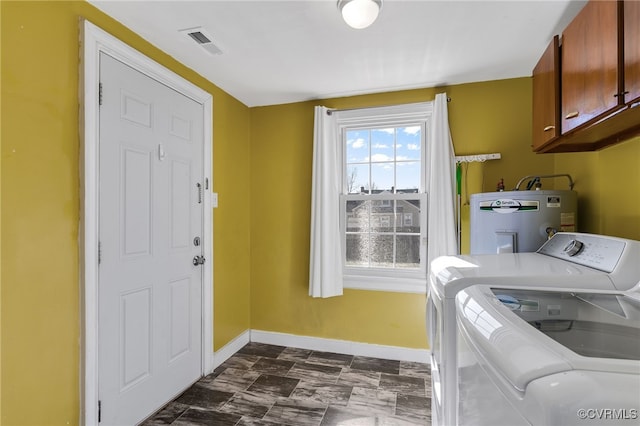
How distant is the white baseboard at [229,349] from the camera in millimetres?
2632

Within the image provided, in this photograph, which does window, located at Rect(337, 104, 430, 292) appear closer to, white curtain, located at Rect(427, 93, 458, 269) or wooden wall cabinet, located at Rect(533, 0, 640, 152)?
white curtain, located at Rect(427, 93, 458, 269)

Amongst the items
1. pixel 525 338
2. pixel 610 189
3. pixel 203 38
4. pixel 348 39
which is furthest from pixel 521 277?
pixel 203 38

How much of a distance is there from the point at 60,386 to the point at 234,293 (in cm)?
151

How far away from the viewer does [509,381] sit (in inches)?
21.0

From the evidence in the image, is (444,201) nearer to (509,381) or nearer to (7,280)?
(509,381)

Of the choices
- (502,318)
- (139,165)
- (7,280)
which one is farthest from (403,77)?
(7,280)

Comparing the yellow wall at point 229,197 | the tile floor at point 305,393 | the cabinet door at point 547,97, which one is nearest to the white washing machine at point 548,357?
the cabinet door at point 547,97

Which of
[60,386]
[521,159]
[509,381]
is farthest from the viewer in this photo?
[521,159]

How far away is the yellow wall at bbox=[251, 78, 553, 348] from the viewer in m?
2.51

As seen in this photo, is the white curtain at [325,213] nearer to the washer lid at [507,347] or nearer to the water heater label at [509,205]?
the water heater label at [509,205]

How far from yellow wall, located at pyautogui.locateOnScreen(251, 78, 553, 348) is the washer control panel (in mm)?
965

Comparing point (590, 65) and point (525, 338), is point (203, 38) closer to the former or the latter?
point (590, 65)

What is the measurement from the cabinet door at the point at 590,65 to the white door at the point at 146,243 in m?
2.28

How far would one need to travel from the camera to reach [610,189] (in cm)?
171
